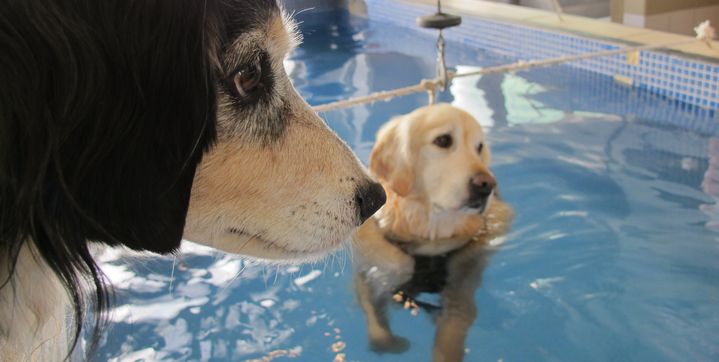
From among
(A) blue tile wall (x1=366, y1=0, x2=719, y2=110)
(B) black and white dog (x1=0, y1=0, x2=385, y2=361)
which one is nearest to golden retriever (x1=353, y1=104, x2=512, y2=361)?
(B) black and white dog (x1=0, y1=0, x2=385, y2=361)

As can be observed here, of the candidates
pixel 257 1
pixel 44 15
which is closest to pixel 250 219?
pixel 257 1

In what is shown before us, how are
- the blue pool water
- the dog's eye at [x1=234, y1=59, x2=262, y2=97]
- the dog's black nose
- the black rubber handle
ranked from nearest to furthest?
the dog's eye at [x1=234, y1=59, x2=262, y2=97] → the dog's black nose → the blue pool water → the black rubber handle

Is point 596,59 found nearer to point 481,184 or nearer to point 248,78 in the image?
point 481,184

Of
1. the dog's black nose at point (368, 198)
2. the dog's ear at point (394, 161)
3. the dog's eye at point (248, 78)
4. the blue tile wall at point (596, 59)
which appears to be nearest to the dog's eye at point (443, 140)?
→ the dog's ear at point (394, 161)

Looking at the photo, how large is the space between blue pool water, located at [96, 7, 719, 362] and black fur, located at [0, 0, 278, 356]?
20.3 inches

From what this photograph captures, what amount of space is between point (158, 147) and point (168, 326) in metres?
2.01

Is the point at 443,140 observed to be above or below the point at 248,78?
below

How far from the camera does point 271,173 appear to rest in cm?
132

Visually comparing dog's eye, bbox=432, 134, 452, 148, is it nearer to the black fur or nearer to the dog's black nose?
the dog's black nose

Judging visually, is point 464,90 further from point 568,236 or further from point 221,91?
point 221,91

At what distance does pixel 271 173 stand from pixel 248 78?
0.65ft

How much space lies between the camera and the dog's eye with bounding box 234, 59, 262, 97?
3.92 ft

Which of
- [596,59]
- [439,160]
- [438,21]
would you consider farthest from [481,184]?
[596,59]

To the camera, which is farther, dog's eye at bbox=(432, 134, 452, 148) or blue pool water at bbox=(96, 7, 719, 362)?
dog's eye at bbox=(432, 134, 452, 148)
